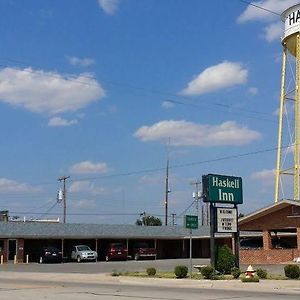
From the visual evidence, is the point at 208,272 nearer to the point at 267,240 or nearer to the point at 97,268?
the point at 97,268

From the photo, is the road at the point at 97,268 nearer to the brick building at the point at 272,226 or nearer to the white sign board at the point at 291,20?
the brick building at the point at 272,226

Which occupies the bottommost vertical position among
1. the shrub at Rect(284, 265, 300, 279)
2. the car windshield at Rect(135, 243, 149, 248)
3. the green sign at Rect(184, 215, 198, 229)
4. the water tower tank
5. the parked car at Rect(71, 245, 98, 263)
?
the shrub at Rect(284, 265, 300, 279)

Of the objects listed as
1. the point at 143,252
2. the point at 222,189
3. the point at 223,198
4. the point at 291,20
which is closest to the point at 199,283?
the point at 223,198

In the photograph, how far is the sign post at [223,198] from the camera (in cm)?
2939

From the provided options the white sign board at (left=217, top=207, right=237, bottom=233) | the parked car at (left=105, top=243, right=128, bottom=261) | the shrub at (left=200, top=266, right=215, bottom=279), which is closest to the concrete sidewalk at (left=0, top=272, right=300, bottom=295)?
the shrub at (left=200, top=266, right=215, bottom=279)

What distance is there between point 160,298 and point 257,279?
24.3 ft

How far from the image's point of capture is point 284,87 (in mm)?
42000

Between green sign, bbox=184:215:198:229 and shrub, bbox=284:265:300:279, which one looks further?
green sign, bbox=184:215:198:229

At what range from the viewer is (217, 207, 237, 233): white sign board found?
29828 millimetres

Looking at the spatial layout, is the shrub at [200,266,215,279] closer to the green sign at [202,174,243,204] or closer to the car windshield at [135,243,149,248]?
the green sign at [202,174,243,204]

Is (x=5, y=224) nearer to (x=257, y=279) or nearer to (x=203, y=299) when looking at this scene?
(x=257, y=279)

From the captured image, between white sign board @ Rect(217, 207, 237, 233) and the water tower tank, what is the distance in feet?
51.9

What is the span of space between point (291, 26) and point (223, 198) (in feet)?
54.9

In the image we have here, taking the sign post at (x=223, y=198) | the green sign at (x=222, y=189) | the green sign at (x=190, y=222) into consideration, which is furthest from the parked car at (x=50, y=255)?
the green sign at (x=190, y=222)
